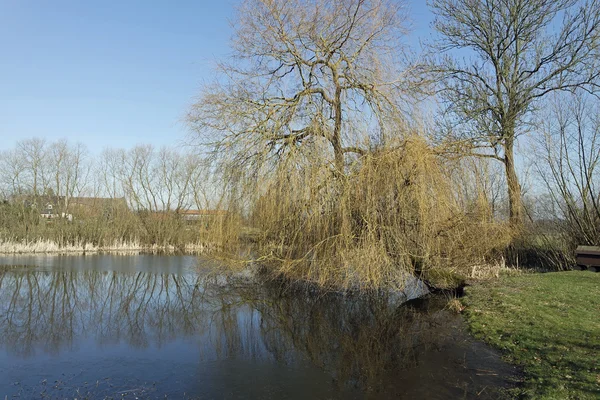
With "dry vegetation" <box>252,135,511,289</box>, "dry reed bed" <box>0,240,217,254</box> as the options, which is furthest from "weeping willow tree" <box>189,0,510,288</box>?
"dry reed bed" <box>0,240,217,254</box>

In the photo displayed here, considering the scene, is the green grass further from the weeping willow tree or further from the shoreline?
the shoreline

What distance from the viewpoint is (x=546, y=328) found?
22.7 feet

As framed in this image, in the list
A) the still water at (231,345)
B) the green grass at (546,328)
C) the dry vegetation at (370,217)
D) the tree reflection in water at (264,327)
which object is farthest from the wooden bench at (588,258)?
the tree reflection in water at (264,327)

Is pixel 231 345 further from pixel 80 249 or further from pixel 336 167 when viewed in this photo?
pixel 80 249

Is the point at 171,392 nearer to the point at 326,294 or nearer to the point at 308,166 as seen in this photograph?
the point at 308,166

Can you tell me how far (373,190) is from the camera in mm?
9281

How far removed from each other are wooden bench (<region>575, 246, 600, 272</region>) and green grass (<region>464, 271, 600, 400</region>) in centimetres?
230

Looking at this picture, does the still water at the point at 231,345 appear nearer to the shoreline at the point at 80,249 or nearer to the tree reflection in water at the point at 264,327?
the tree reflection in water at the point at 264,327

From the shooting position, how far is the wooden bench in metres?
13.6

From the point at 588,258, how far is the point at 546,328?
8.51 metres

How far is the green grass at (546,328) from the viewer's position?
4.95 metres

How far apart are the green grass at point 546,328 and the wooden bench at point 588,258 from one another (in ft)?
7.55

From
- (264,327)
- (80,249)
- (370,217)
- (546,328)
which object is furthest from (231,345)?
(80,249)

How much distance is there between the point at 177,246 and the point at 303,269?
683 inches
